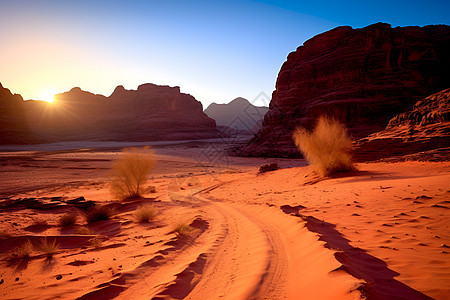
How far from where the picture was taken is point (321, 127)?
14.5m

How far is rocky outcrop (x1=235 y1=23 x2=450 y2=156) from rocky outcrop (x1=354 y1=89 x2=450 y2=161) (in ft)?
46.8

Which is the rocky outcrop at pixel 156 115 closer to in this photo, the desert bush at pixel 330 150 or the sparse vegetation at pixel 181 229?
the desert bush at pixel 330 150

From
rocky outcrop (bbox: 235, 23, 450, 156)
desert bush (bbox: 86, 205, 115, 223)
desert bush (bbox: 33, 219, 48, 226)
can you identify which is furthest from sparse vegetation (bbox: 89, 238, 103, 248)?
rocky outcrop (bbox: 235, 23, 450, 156)

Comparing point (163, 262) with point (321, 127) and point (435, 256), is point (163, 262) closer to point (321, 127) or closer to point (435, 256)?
point (435, 256)

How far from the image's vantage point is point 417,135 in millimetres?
14219

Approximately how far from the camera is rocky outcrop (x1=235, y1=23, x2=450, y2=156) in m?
33.8

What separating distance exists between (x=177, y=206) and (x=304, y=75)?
4202cm

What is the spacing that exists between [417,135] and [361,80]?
2856 centimetres

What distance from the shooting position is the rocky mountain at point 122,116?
8231cm

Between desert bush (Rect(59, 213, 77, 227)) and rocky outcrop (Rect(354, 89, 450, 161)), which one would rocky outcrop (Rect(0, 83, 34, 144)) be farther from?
rocky outcrop (Rect(354, 89, 450, 161))

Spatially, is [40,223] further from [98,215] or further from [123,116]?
[123,116]

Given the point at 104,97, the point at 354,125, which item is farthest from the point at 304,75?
the point at 104,97

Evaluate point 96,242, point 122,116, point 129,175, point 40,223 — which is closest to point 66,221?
point 40,223

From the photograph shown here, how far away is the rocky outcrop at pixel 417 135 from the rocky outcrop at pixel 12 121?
74.1m
